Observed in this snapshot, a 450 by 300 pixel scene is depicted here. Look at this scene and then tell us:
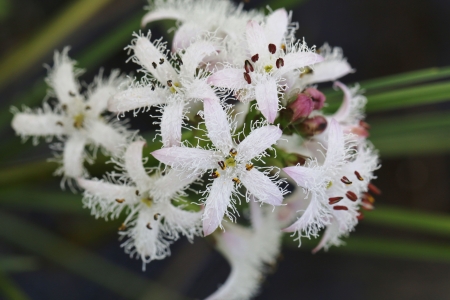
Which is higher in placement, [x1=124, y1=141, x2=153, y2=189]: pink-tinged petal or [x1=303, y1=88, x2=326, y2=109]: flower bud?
[x1=303, y1=88, x2=326, y2=109]: flower bud

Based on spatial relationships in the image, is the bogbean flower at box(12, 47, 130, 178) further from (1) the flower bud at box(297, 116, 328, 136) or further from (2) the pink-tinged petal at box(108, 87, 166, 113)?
(1) the flower bud at box(297, 116, 328, 136)

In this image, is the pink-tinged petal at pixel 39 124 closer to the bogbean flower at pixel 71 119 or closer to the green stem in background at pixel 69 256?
the bogbean flower at pixel 71 119

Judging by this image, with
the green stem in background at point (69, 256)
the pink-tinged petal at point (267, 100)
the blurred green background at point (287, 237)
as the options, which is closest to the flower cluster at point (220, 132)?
the pink-tinged petal at point (267, 100)

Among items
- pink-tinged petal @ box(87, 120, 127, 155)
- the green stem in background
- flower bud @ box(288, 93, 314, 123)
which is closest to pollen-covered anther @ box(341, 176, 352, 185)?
flower bud @ box(288, 93, 314, 123)

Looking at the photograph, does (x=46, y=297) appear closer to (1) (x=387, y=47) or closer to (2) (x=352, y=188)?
(2) (x=352, y=188)

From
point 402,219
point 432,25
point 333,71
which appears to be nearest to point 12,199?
point 333,71

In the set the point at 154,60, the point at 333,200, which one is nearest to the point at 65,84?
the point at 154,60
